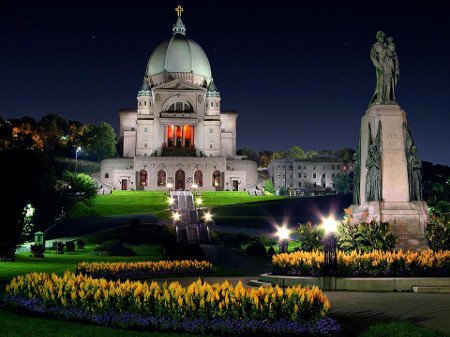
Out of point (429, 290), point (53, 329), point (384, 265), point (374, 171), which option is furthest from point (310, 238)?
point (53, 329)

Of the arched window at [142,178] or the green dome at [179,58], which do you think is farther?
the green dome at [179,58]

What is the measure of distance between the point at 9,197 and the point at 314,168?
98.5 meters

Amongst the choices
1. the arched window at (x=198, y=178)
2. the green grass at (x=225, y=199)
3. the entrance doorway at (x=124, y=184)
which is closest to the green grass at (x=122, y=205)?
the green grass at (x=225, y=199)

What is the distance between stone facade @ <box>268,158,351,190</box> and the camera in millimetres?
130250

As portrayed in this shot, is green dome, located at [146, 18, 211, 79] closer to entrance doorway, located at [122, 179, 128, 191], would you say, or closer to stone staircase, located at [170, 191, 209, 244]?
entrance doorway, located at [122, 179, 128, 191]

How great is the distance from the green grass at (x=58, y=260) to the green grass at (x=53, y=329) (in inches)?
404

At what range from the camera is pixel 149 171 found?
320ft

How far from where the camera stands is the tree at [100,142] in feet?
421

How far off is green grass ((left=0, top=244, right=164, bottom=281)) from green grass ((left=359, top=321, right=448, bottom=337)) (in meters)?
14.9

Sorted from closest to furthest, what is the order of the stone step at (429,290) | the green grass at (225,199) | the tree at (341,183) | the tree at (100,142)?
the stone step at (429,290) < the green grass at (225,199) < the tree at (341,183) < the tree at (100,142)

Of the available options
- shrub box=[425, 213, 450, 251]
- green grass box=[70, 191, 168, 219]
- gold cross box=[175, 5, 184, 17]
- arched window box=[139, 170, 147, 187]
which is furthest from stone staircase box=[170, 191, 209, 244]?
gold cross box=[175, 5, 184, 17]

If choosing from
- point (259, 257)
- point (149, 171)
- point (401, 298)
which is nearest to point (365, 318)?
point (401, 298)

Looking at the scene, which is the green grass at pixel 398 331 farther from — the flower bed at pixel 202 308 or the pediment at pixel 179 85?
the pediment at pixel 179 85

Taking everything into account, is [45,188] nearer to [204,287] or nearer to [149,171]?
[149,171]
